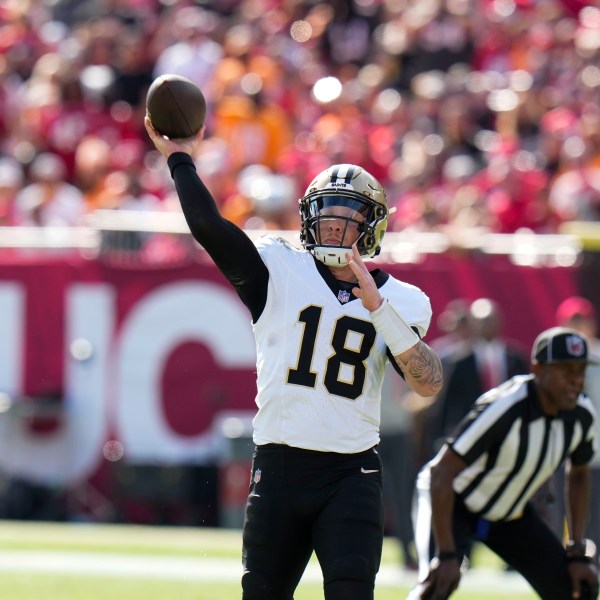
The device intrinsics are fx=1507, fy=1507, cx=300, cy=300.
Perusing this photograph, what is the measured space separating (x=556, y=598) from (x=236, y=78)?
9.15 metres

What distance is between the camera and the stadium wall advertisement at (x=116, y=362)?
39.3 feet

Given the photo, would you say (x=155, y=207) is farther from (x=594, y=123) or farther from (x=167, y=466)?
(x=594, y=123)

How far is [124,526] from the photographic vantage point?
1199cm

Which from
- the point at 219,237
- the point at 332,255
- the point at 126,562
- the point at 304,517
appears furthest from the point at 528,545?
the point at 126,562

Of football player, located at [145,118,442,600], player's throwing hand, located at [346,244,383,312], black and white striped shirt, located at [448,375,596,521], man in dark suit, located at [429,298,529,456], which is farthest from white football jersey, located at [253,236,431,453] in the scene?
man in dark suit, located at [429,298,529,456]

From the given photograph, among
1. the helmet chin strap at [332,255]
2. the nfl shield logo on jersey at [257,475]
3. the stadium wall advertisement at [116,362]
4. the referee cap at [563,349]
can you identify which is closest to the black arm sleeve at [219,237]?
the helmet chin strap at [332,255]

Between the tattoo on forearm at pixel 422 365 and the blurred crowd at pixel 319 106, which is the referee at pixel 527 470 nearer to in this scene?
the tattoo on forearm at pixel 422 365

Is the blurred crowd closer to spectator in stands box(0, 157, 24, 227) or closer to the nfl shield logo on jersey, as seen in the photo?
spectator in stands box(0, 157, 24, 227)

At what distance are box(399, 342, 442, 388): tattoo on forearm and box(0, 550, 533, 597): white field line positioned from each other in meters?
4.31

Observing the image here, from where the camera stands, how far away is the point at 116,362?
1210 cm

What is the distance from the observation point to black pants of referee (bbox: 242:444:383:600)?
15.9 ft

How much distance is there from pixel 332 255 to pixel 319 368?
1.24ft

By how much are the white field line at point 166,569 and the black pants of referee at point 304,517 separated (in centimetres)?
423

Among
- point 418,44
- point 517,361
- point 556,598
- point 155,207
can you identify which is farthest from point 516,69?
point 556,598
